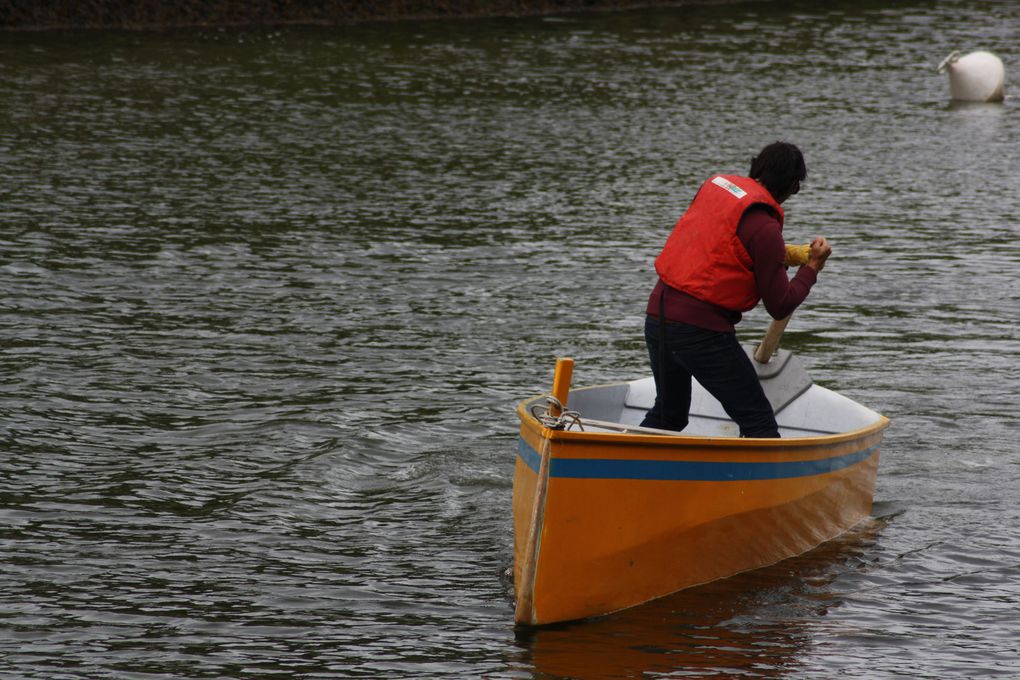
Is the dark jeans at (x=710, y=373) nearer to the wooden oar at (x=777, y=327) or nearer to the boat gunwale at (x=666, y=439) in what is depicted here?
the boat gunwale at (x=666, y=439)

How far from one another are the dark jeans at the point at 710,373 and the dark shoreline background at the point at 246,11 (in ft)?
84.2

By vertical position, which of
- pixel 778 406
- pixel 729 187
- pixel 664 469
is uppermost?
pixel 729 187

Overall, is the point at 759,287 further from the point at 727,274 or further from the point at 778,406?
the point at 778,406

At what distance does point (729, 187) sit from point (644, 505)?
1.59m

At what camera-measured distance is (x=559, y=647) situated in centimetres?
699

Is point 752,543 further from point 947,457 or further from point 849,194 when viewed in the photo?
point 849,194

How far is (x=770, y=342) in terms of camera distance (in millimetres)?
9039

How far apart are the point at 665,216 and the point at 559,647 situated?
36.4 feet

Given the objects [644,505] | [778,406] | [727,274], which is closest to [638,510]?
[644,505]

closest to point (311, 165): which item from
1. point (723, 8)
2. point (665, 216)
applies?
point (665, 216)

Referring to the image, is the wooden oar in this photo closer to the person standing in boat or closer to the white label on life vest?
the person standing in boat

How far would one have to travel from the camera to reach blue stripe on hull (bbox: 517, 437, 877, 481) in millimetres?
6871

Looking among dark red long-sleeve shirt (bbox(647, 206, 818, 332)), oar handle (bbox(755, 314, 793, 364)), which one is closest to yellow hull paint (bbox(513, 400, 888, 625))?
dark red long-sleeve shirt (bbox(647, 206, 818, 332))

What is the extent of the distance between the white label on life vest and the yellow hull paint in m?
1.17
